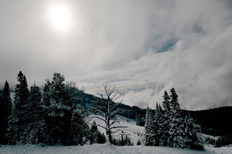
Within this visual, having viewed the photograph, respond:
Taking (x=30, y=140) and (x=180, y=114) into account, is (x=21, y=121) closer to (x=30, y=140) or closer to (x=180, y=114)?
(x=30, y=140)

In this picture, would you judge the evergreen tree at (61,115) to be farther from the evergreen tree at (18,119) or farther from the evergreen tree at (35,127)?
the evergreen tree at (18,119)

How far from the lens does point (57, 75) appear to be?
22.1m

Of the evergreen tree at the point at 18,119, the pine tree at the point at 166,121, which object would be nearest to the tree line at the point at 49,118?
the evergreen tree at the point at 18,119

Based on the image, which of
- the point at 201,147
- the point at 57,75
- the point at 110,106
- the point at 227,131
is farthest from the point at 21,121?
the point at 227,131

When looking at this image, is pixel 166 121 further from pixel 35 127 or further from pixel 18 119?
pixel 18 119

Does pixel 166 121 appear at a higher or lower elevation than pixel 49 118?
lower

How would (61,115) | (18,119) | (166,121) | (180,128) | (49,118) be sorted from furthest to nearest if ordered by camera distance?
(166,121) → (180,128) → (18,119) → (49,118) → (61,115)

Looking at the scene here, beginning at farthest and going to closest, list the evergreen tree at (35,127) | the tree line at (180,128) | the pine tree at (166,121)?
the pine tree at (166,121), the tree line at (180,128), the evergreen tree at (35,127)

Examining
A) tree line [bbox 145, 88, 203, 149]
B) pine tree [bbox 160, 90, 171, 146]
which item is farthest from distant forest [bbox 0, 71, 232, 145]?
pine tree [bbox 160, 90, 171, 146]

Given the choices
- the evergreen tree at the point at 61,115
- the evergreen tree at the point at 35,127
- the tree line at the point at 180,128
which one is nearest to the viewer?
the evergreen tree at the point at 35,127

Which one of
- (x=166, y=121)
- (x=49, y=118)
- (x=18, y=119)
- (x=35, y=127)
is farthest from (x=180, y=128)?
(x=18, y=119)

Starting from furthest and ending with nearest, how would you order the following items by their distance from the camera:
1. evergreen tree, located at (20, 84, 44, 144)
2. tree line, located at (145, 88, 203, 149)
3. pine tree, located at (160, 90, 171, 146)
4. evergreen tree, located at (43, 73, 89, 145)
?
pine tree, located at (160, 90, 171, 146)
tree line, located at (145, 88, 203, 149)
evergreen tree, located at (43, 73, 89, 145)
evergreen tree, located at (20, 84, 44, 144)

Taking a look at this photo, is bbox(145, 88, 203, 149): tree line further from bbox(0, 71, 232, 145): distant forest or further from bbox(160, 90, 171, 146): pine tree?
bbox(0, 71, 232, 145): distant forest

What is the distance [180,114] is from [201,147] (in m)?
7.32
